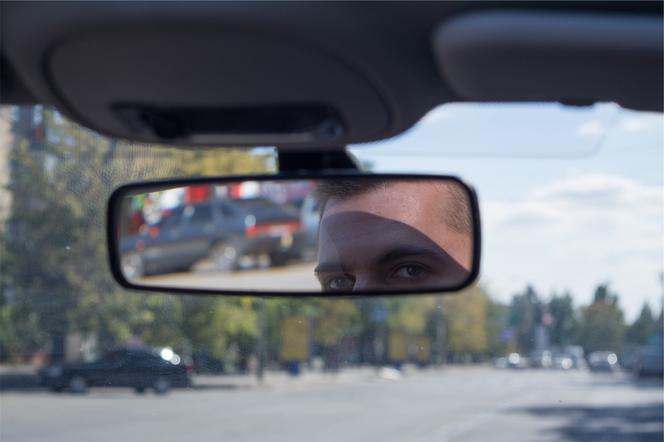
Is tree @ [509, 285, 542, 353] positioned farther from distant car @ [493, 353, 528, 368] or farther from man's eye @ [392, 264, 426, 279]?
man's eye @ [392, 264, 426, 279]

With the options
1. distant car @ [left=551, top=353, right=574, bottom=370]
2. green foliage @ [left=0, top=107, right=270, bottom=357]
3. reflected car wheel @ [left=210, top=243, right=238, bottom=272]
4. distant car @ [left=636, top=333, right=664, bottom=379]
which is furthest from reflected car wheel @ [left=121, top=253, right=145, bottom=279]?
distant car @ [left=636, top=333, right=664, bottom=379]

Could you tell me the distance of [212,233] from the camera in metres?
3.65

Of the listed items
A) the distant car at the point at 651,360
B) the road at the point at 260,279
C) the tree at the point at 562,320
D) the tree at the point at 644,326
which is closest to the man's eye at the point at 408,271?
the road at the point at 260,279

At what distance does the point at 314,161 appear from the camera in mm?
3469

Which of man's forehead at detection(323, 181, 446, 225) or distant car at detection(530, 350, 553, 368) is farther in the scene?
distant car at detection(530, 350, 553, 368)

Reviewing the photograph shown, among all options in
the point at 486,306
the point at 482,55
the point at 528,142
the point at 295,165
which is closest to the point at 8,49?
the point at 295,165

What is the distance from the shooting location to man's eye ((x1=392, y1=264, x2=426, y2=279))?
3.18 meters

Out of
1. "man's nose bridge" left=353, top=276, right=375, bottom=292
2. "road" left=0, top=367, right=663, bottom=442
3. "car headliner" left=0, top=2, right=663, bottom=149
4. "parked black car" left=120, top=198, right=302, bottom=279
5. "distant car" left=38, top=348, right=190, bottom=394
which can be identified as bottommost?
"road" left=0, top=367, right=663, bottom=442

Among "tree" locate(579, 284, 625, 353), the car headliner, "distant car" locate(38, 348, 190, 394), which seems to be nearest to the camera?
the car headliner

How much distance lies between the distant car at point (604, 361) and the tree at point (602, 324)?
9cm

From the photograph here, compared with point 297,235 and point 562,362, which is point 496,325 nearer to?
point 562,362

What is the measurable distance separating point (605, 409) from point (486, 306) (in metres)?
1.14

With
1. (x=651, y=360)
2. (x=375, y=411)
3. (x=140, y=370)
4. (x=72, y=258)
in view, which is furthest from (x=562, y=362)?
(x=72, y=258)

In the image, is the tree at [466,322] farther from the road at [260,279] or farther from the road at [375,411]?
the road at [260,279]
